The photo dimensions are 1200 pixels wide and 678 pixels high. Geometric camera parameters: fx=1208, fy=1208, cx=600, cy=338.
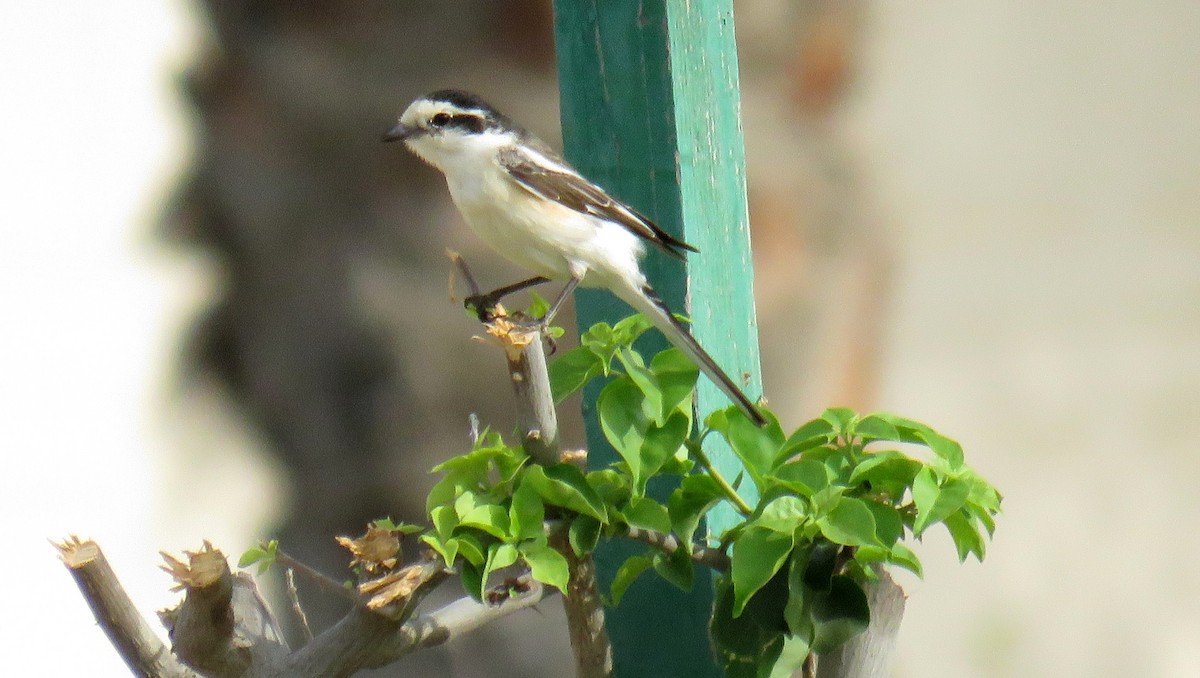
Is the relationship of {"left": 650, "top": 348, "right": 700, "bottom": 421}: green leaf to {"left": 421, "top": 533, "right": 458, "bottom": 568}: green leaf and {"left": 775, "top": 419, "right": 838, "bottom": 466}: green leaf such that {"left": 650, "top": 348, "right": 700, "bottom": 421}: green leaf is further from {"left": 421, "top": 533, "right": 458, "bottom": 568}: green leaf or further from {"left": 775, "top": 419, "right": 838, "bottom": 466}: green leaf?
{"left": 421, "top": 533, "right": 458, "bottom": 568}: green leaf

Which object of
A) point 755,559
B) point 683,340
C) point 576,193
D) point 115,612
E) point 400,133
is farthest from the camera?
point 400,133

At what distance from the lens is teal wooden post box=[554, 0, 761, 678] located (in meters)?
1.77

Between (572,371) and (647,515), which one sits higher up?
(572,371)

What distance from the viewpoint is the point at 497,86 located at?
2.82 m

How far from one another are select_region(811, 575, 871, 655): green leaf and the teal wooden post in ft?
1.22

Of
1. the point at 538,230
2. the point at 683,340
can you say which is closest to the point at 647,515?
the point at 683,340

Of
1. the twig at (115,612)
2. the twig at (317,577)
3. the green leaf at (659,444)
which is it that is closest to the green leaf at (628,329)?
the green leaf at (659,444)

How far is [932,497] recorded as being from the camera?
4.44 feet

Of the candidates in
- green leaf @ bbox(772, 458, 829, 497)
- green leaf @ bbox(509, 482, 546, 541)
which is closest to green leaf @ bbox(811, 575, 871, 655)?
green leaf @ bbox(772, 458, 829, 497)

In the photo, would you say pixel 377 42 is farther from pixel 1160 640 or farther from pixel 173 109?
pixel 1160 640

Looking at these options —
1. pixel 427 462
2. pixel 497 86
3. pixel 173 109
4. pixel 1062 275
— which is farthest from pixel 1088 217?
pixel 173 109

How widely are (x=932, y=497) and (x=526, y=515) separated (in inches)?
18.1

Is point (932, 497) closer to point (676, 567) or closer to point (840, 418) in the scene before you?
point (840, 418)

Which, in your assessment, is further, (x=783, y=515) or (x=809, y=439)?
(x=809, y=439)
